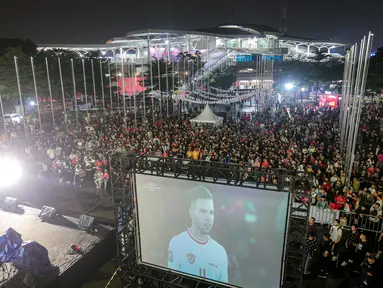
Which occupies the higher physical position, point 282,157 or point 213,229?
point 282,157

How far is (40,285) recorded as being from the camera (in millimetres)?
7922

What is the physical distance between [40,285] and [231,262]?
209 inches

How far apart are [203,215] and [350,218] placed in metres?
5.62

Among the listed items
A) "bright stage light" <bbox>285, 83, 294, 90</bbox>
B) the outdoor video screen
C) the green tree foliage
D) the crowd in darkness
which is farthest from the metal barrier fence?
"bright stage light" <bbox>285, 83, 294, 90</bbox>

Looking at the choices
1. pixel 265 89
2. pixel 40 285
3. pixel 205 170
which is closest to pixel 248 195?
pixel 205 170

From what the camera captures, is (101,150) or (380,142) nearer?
(101,150)

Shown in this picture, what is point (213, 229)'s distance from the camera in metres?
7.30

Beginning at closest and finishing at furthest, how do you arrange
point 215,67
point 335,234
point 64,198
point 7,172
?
point 335,234 < point 7,172 < point 64,198 < point 215,67

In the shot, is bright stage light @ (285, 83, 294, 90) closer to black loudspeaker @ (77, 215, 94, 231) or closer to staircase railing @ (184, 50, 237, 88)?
staircase railing @ (184, 50, 237, 88)

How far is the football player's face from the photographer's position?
723cm

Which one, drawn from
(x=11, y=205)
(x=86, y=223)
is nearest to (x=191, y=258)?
(x=86, y=223)

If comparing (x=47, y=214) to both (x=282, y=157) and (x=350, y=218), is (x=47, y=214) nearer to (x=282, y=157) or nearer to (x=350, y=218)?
(x=282, y=157)

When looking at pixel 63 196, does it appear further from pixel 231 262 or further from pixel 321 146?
pixel 321 146

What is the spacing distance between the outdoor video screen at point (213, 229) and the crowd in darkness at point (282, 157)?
61.5 inches
